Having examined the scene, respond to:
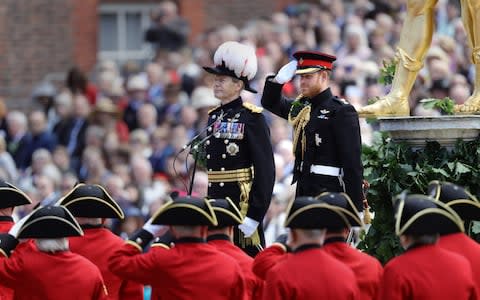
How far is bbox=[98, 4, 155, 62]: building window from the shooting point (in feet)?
85.3

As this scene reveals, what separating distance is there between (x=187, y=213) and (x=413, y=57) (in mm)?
3008

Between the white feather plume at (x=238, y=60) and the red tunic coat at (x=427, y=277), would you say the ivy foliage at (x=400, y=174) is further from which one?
the red tunic coat at (x=427, y=277)

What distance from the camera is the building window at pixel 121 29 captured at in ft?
85.3

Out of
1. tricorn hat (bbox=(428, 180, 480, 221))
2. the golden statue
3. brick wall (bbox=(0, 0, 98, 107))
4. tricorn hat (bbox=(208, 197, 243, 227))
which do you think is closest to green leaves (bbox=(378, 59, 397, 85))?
the golden statue

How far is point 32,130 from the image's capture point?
2138 cm

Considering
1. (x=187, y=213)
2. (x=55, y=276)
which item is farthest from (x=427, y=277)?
(x=55, y=276)

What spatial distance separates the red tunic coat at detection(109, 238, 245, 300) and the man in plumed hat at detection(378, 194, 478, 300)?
38.3 inches

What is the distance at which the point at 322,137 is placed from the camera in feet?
39.1

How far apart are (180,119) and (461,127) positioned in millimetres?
7972

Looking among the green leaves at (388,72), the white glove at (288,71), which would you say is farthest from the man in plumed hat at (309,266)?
the green leaves at (388,72)

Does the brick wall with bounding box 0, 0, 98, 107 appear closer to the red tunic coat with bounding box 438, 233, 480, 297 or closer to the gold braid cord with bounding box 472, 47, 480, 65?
the gold braid cord with bounding box 472, 47, 480, 65

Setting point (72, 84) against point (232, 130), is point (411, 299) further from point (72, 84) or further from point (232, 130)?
point (72, 84)

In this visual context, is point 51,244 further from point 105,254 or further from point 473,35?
point 473,35

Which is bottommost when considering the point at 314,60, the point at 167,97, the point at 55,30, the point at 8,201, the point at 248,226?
the point at 167,97
